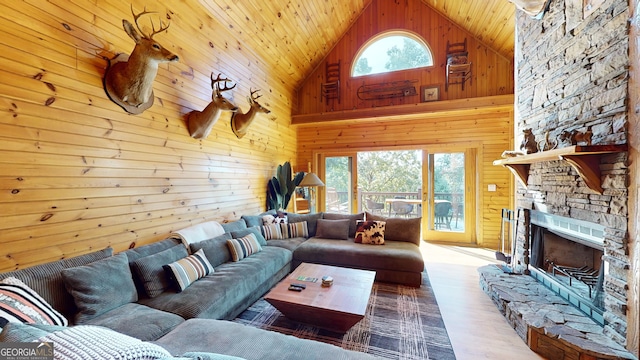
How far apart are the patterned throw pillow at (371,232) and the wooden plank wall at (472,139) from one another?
2.37m

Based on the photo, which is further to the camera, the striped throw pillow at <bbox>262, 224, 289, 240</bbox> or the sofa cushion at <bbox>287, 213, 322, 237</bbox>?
the sofa cushion at <bbox>287, 213, 322, 237</bbox>

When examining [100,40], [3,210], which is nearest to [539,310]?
[3,210]

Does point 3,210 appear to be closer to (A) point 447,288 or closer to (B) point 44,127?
(B) point 44,127

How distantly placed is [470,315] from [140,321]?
2.93 m

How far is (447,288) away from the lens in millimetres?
3078

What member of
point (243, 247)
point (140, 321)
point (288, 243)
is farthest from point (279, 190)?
point (140, 321)

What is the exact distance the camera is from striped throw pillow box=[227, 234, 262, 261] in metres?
2.95

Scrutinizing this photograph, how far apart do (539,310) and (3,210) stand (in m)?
4.27

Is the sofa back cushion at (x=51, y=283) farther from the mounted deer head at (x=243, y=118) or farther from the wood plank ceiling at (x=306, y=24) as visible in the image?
the wood plank ceiling at (x=306, y=24)

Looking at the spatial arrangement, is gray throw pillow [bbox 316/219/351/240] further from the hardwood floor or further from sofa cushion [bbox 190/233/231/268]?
sofa cushion [bbox 190/233/231/268]

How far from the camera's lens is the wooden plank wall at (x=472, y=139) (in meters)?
4.85

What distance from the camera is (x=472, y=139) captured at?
5012 millimetres

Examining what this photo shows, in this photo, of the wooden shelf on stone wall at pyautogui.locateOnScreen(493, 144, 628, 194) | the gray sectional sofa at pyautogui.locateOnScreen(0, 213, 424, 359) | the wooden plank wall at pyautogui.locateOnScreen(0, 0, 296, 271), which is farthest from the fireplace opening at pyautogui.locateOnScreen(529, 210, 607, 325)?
the wooden plank wall at pyautogui.locateOnScreen(0, 0, 296, 271)

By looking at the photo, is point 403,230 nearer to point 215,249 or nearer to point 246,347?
point 215,249
